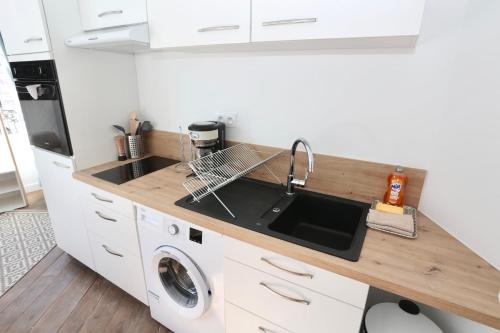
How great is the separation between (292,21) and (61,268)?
8.25ft

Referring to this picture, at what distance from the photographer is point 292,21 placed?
3.24ft

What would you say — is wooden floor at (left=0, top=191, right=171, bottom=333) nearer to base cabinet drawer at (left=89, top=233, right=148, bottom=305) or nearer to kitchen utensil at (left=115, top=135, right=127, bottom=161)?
base cabinet drawer at (left=89, top=233, right=148, bottom=305)

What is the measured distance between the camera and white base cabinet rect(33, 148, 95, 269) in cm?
174

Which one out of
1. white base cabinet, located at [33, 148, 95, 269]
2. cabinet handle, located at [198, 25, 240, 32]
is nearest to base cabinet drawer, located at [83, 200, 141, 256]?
white base cabinet, located at [33, 148, 95, 269]

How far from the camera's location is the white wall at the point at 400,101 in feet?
2.99

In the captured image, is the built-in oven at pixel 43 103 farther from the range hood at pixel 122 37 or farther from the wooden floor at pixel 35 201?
the wooden floor at pixel 35 201

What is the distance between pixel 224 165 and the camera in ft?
5.01

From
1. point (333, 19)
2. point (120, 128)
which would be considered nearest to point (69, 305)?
point (120, 128)

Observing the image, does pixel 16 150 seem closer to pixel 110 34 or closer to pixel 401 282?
pixel 110 34

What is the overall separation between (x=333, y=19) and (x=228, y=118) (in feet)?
2.89

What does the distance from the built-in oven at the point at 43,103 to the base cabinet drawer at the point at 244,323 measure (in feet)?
4.71

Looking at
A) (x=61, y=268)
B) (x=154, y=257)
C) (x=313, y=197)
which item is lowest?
(x=61, y=268)

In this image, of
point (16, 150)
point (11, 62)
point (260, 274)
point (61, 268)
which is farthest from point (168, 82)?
point (16, 150)

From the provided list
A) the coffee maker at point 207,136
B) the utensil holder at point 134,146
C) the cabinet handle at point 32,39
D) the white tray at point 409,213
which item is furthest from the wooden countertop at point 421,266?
the cabinet handle at point 32,39
